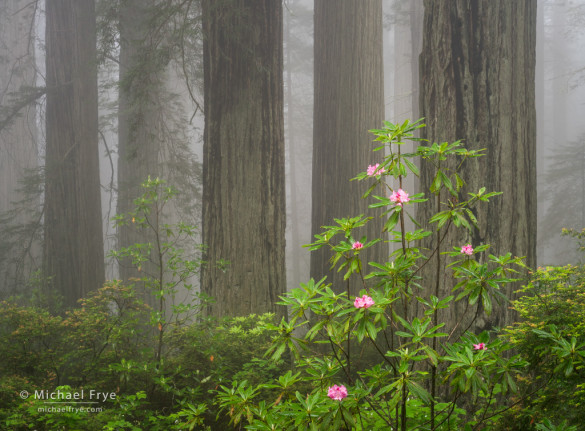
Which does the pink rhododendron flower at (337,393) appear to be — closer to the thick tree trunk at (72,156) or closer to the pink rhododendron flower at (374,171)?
the pink rhododendron flower at (374,171)

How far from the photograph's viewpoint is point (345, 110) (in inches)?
308

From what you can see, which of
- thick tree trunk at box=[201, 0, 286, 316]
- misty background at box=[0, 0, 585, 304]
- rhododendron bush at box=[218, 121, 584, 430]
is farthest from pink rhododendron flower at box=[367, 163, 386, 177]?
misty background at box=[0, 0, 585, 304]

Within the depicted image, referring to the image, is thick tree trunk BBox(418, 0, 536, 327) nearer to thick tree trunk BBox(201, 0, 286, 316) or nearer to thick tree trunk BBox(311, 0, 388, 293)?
thick tree trunk BBox(201, 0, 286, 316)

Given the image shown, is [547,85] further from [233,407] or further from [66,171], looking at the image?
[233,407]

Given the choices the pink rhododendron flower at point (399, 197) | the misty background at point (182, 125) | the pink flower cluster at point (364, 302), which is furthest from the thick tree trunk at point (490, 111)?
the misty background at point (182, 125)

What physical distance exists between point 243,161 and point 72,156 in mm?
5024

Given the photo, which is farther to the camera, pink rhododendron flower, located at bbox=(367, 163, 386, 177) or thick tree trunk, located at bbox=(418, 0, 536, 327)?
thick tree trunk, located at bbox=(418, 0, 536, 327)

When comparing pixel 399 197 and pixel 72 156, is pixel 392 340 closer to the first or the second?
pixel 399 197

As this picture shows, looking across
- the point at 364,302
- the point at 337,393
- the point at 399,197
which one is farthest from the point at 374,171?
the point at 337,393

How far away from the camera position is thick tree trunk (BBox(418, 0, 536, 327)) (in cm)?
353

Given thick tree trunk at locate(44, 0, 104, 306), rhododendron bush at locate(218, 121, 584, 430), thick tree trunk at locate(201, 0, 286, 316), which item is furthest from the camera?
thick tree trunk at locate(44, 0, 104, 306)

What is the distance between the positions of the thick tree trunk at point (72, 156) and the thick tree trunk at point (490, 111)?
721 cm

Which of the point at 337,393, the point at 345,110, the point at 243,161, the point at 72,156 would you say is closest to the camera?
the point at 337,393

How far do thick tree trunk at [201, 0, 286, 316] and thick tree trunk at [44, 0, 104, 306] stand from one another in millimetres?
4327
